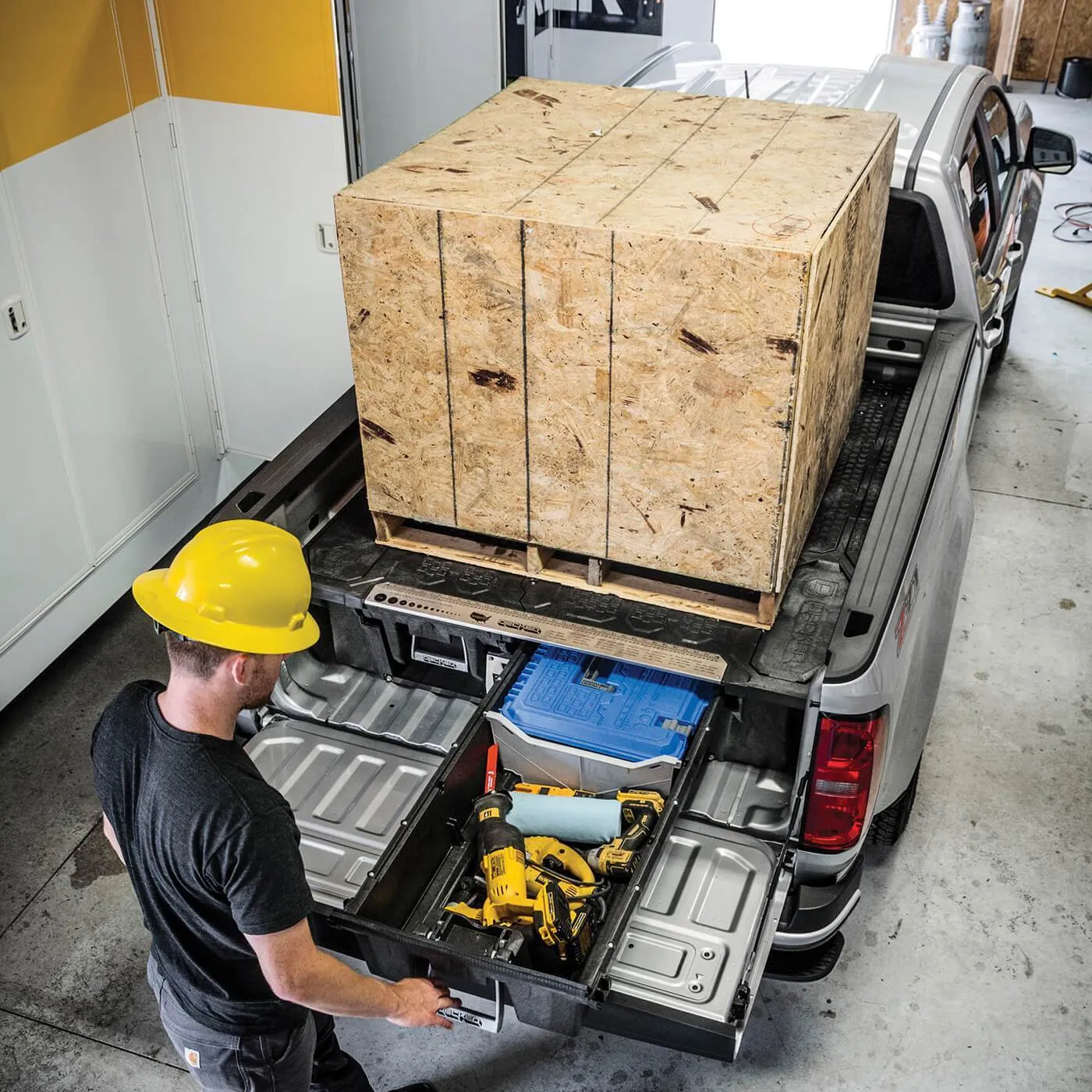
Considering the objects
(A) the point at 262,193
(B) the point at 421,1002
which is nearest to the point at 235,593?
(B) the point at 421,1002

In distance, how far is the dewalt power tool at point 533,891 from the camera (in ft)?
8.87

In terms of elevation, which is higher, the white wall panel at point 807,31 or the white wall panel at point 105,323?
the white wall panel at point 105,323

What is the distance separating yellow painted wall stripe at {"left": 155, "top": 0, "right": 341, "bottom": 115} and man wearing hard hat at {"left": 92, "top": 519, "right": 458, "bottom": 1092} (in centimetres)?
276

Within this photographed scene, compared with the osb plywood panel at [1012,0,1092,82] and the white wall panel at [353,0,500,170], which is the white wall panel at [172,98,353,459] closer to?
the white wall panel at [353,0,500,170]

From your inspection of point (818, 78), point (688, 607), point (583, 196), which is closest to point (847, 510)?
point (688, 607)

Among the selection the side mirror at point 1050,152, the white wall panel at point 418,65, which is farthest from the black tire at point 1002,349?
the white wall panel at point 418,65

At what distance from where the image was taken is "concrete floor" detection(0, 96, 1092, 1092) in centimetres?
324

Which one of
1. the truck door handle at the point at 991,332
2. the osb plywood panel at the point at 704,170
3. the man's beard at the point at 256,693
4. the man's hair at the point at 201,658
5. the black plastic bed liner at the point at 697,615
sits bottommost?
the truck door handle at the point at 991,332

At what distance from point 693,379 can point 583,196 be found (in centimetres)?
50

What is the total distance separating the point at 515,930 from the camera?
106 inches

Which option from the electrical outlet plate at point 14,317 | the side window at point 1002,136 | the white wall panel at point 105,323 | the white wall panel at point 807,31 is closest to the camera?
the electrical outlet plate at point 14,317

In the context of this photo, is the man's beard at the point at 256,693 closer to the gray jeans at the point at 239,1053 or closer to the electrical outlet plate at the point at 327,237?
the gray jeans at the point at 239,1053

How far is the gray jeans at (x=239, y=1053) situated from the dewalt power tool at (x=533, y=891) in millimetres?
461

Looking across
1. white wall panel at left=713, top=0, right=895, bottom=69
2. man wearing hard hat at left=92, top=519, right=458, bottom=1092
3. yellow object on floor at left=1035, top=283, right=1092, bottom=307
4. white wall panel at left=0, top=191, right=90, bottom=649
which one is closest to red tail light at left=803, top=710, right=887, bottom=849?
man wearing hard hat at left=92, top=519, right=458, bottom=1092
